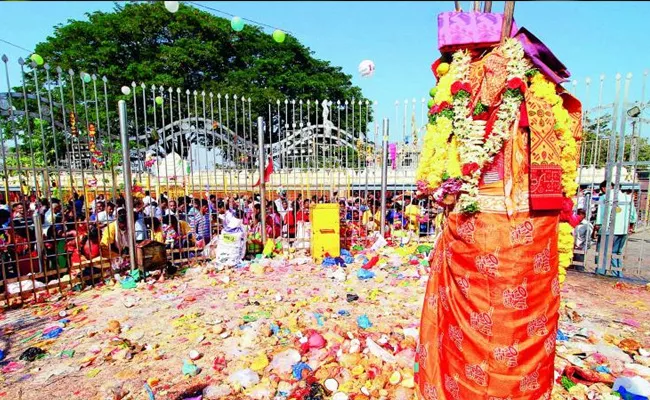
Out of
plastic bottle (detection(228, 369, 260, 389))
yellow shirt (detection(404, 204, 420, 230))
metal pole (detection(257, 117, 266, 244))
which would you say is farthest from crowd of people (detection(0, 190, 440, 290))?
plastic bottle (detection(228, 369, 260, 389))

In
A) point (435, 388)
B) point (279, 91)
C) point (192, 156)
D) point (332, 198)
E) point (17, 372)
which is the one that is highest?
point (279, 91)

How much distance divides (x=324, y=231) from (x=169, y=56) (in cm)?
1772

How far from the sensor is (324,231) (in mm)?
7320

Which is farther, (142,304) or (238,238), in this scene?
(238,238)

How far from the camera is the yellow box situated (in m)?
7.26

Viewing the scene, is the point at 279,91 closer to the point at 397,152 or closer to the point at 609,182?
the point at 397,152

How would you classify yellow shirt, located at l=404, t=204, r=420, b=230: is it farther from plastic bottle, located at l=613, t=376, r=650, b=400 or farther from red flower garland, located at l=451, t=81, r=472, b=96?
red flower garland, located at l=451, t=81, r=472, b=96

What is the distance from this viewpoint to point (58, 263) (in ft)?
18.1

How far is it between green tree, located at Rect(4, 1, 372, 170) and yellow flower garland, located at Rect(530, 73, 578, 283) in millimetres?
17561

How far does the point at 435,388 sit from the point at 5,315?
17.7ft

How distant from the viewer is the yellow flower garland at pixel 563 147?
2227 mm

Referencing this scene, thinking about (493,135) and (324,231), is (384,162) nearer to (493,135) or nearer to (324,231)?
(324,231)

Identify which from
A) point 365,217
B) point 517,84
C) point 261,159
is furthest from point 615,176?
point 261,159

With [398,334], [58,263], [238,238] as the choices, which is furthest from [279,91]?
[398,334]
